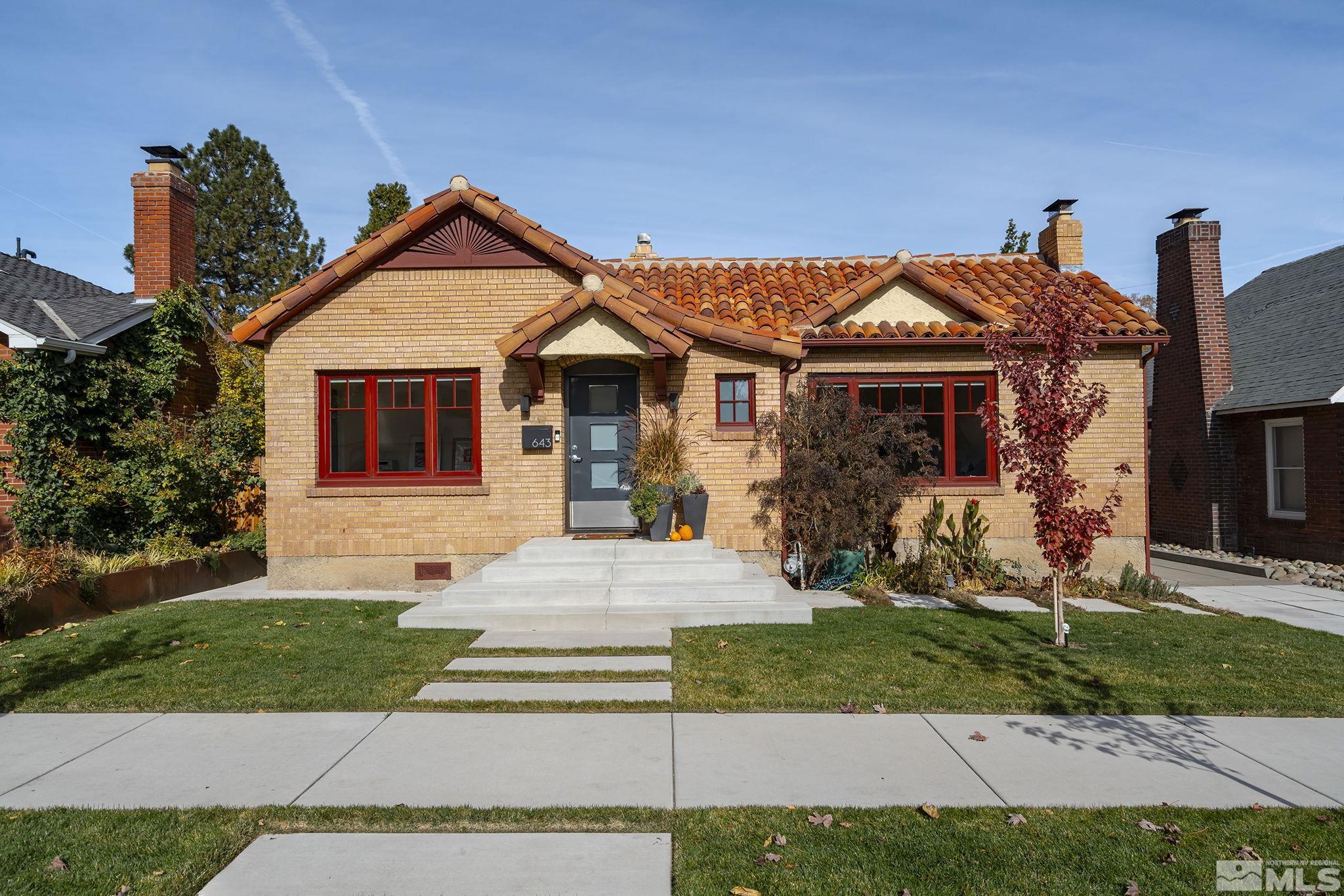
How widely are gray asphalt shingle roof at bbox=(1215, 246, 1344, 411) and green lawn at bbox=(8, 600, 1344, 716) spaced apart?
25.0 ft

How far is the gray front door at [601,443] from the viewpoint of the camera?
1159cm

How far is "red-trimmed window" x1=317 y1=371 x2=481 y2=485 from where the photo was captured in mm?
11648

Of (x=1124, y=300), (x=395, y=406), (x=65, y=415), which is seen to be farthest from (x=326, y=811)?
(x=1124, y=300)

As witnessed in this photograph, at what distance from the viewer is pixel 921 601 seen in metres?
10.4

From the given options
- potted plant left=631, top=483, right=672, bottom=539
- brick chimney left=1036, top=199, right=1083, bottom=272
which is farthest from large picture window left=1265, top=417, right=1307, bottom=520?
potted plant left=631, top=483, right=672, bottom=539

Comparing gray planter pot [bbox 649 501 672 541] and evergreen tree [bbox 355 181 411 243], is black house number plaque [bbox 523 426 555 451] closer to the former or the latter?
gray planter pot [bbox 649 501 672 541]

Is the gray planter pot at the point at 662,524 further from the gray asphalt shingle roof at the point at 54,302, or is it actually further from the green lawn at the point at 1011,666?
the gray asphalt shingle roof at the point at 54,302

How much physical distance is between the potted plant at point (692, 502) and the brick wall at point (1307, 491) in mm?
11587

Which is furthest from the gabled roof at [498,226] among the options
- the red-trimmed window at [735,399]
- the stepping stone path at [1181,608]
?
the stepping stone path at [1181,608]

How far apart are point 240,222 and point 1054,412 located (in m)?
36.6

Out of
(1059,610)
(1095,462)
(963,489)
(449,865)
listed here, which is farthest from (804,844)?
(1095,462)

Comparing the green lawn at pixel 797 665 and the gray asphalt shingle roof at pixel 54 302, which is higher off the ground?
the gray asphalt shingle roof at pixel 54 302

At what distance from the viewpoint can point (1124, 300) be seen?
512 inches

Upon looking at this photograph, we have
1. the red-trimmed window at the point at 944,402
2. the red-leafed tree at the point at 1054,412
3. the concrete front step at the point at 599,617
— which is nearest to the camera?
the red-leafed tree at the point at 1054,412
